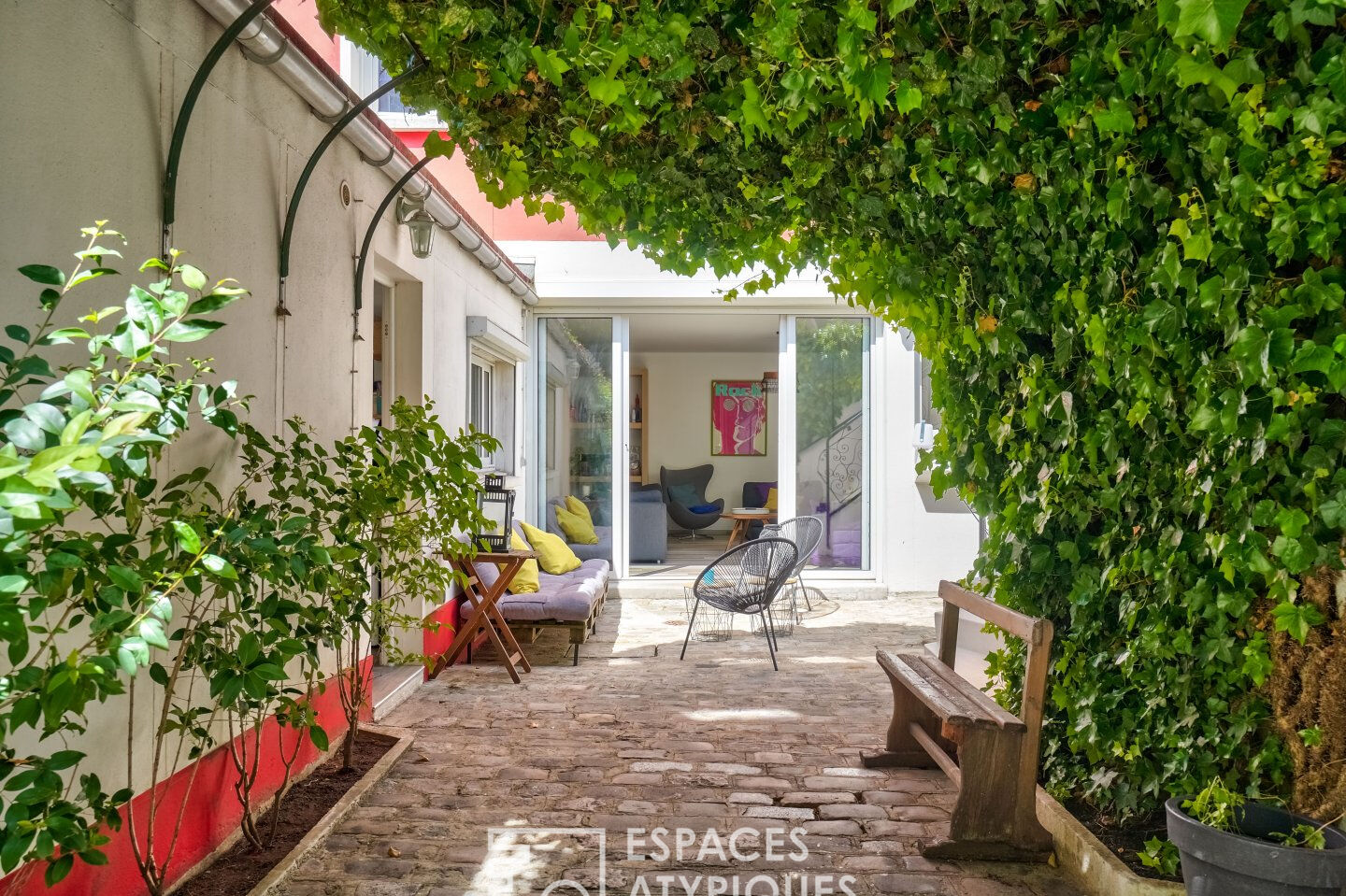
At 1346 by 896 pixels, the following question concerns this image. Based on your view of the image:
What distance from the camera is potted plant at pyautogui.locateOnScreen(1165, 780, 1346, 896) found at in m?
1.94

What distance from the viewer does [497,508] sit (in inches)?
280

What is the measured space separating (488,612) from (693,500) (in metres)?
8.72

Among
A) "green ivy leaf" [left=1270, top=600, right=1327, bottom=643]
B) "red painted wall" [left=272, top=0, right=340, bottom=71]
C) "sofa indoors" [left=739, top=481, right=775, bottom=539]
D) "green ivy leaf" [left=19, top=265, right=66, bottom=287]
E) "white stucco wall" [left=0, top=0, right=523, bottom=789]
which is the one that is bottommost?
"sofa indoors" [left=739, top=481, right=775, bottom=539]

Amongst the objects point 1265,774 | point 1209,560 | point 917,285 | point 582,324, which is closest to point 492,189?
point 917,285

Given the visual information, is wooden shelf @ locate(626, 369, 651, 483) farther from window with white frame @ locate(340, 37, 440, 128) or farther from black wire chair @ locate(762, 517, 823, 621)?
window with white frame @ locate(340, 37, 440, 128)

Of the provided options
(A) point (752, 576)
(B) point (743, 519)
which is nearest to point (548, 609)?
(A) point (752, 576)

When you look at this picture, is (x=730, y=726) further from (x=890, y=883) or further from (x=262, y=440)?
(x=262, y=440)

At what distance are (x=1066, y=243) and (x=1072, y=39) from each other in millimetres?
552

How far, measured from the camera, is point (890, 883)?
110 inches

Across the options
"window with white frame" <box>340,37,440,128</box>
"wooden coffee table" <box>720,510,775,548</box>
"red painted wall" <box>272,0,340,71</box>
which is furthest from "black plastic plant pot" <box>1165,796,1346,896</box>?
"wooden coffee table" <box>720,510,775,548</box>

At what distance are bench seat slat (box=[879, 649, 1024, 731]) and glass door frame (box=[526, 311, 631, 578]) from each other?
5.18m

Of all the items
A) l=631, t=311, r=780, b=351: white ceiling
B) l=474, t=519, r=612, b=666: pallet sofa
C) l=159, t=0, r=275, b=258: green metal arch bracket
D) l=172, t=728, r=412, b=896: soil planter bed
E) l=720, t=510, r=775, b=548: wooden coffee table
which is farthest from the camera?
l=720, t=510, r=775, b=548: wooden coffee table

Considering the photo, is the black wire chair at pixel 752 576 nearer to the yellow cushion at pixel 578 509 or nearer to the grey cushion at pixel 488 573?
the grey cushion at pixel 488 573

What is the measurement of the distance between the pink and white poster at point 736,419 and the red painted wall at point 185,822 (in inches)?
451
